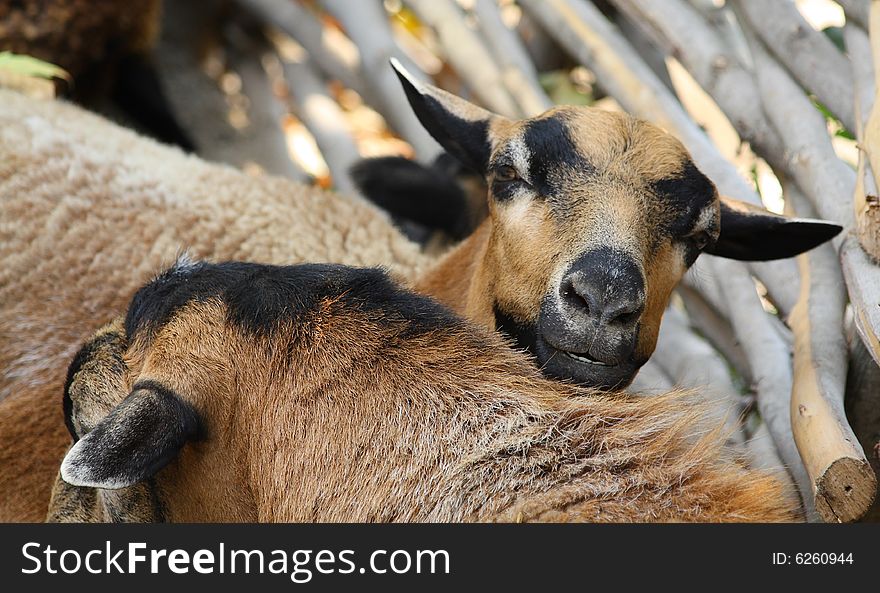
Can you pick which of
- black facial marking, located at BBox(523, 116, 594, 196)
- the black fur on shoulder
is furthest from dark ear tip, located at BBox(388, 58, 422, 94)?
the black fur on shoulder

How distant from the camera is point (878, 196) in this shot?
2.87 metres

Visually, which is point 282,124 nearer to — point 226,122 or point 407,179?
point 226,122

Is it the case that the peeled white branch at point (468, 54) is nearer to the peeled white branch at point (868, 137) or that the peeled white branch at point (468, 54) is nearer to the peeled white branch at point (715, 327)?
the peeled white branch at point (715, 327)

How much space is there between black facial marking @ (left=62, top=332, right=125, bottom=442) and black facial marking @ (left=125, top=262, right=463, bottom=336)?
2.7 inches

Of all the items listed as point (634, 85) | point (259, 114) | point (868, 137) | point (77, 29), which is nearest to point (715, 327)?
point (634, 85)

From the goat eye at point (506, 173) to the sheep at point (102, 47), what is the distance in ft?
12.3

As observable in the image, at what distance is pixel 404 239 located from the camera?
475 centimetres

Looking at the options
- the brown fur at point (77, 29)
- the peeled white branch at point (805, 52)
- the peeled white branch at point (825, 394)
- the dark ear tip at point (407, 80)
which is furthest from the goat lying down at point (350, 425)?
the brown fur at point (77, 29)

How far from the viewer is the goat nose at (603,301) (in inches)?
114

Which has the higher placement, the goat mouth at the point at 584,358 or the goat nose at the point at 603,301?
the goat nose at the point at 603,301

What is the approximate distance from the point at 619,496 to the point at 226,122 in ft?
19.1

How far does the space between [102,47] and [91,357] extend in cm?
418

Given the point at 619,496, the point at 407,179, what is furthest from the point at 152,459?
the point at 407,179
